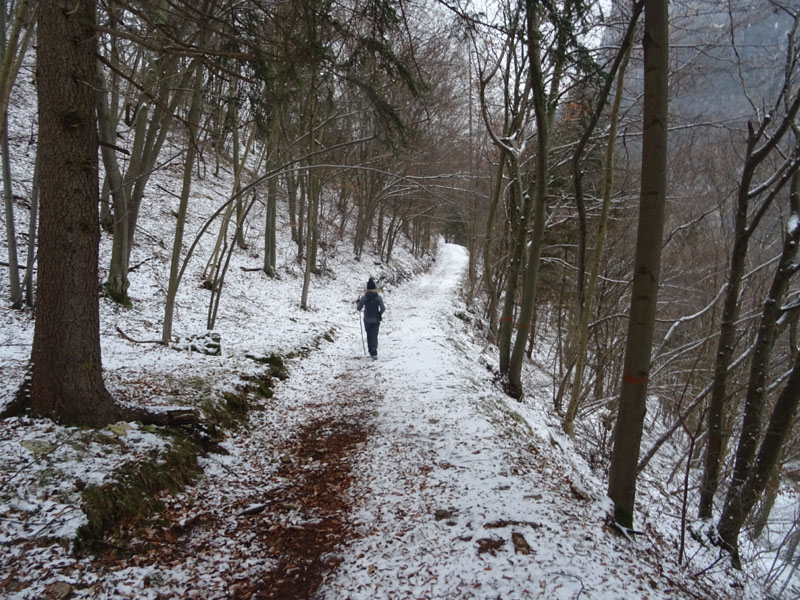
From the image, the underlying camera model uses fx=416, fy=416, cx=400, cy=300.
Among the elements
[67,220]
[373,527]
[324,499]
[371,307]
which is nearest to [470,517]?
[373,527]

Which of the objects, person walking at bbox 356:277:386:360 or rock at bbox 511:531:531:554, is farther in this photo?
person walking at bbox 356:277:386:360

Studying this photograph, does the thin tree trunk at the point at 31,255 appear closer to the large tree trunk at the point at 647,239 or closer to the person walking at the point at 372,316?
the person walking at the point at 372,316

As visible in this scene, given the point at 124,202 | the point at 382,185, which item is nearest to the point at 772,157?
the point at 124,202

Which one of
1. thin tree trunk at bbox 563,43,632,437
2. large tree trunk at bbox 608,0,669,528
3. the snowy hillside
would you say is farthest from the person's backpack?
large tree trunk at bbox 608,0,669,528

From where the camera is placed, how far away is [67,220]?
3.56 meters

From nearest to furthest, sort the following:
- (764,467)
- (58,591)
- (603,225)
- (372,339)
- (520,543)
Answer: (58,591) < (520,543) < (764,467) < (603,225) < (372,339)

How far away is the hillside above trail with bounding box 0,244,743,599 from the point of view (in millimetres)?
2836

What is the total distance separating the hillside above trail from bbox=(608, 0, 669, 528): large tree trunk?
0.84m

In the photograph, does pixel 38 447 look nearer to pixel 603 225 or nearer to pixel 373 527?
pixel 373 527

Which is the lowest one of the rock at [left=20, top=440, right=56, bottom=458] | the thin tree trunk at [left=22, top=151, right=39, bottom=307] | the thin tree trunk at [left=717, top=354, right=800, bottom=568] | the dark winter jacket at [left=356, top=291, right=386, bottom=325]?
the thin tree trunk at [left=717, top=354, right=800, bottom=568]

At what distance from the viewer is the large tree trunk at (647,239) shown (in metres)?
3.34

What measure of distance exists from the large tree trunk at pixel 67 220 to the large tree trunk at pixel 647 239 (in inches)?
181

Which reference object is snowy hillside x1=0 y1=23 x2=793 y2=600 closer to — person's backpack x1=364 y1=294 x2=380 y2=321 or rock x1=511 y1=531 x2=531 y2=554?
rock x1=511 y1=531 x2=531 y2=554

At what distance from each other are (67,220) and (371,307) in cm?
682
